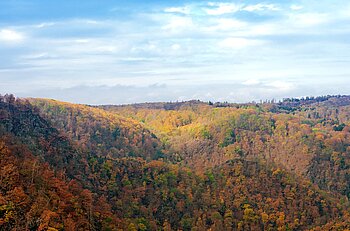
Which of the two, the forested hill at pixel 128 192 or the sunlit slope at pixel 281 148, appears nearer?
the forested hill at pixel 128 192

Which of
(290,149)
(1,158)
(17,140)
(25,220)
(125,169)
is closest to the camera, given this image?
(25,220)

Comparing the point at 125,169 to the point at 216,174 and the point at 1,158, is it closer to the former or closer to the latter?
the point at 216,174

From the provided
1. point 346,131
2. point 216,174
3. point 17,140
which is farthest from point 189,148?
point 17,140

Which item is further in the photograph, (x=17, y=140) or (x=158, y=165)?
(x=158, y=165)

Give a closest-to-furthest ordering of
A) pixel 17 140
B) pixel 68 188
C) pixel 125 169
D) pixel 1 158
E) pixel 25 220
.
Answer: pixel 25 220 → pixel 1 158 → pixel 68 188 → pixel 17 140 → pixel 125 169

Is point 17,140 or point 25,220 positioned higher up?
point 17,140

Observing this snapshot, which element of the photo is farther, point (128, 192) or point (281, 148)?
point (281, 148)

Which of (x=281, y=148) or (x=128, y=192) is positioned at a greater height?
(x=281, y=148)

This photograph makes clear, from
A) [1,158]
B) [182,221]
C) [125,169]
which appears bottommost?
[182,221]

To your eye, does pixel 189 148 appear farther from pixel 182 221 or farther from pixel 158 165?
pixel 182 221

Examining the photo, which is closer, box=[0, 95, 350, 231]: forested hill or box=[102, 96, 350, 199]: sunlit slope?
box=[0, 95, 350, 231]: forested hill
